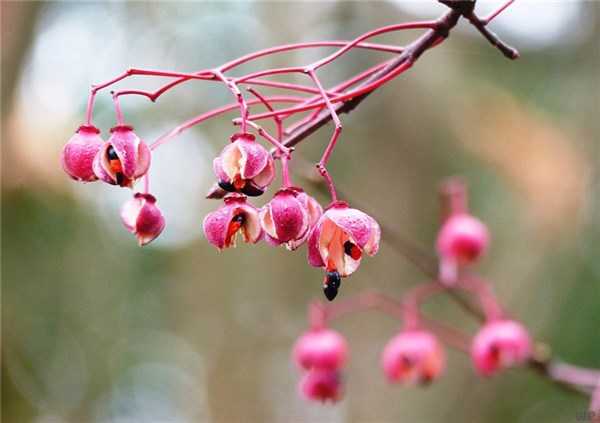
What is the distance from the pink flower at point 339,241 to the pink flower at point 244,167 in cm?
7

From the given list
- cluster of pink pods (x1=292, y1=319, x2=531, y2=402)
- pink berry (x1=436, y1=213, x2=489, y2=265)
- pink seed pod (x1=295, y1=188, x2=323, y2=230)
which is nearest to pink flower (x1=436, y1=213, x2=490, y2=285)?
pink berry (x1=436, y1=213, x2=489, y2=265)

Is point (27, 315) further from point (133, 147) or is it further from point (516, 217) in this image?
point (133, 147)

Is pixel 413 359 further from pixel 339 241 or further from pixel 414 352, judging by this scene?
pixel 339 241

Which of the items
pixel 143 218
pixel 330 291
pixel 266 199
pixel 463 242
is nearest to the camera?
pixel 330 291

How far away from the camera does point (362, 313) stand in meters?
3.49

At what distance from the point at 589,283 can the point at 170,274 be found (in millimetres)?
2543

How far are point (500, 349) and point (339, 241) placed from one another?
875mm

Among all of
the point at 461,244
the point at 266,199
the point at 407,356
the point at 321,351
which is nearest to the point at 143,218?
the point at 321,351

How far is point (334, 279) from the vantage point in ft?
2.11

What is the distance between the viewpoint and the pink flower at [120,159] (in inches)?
27.2

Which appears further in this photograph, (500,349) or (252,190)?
(500,349)

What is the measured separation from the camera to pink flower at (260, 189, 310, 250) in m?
0.64

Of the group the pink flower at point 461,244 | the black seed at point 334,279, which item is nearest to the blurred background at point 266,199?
the pink flower at point 461,244

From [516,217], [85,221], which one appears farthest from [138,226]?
[85,221]
